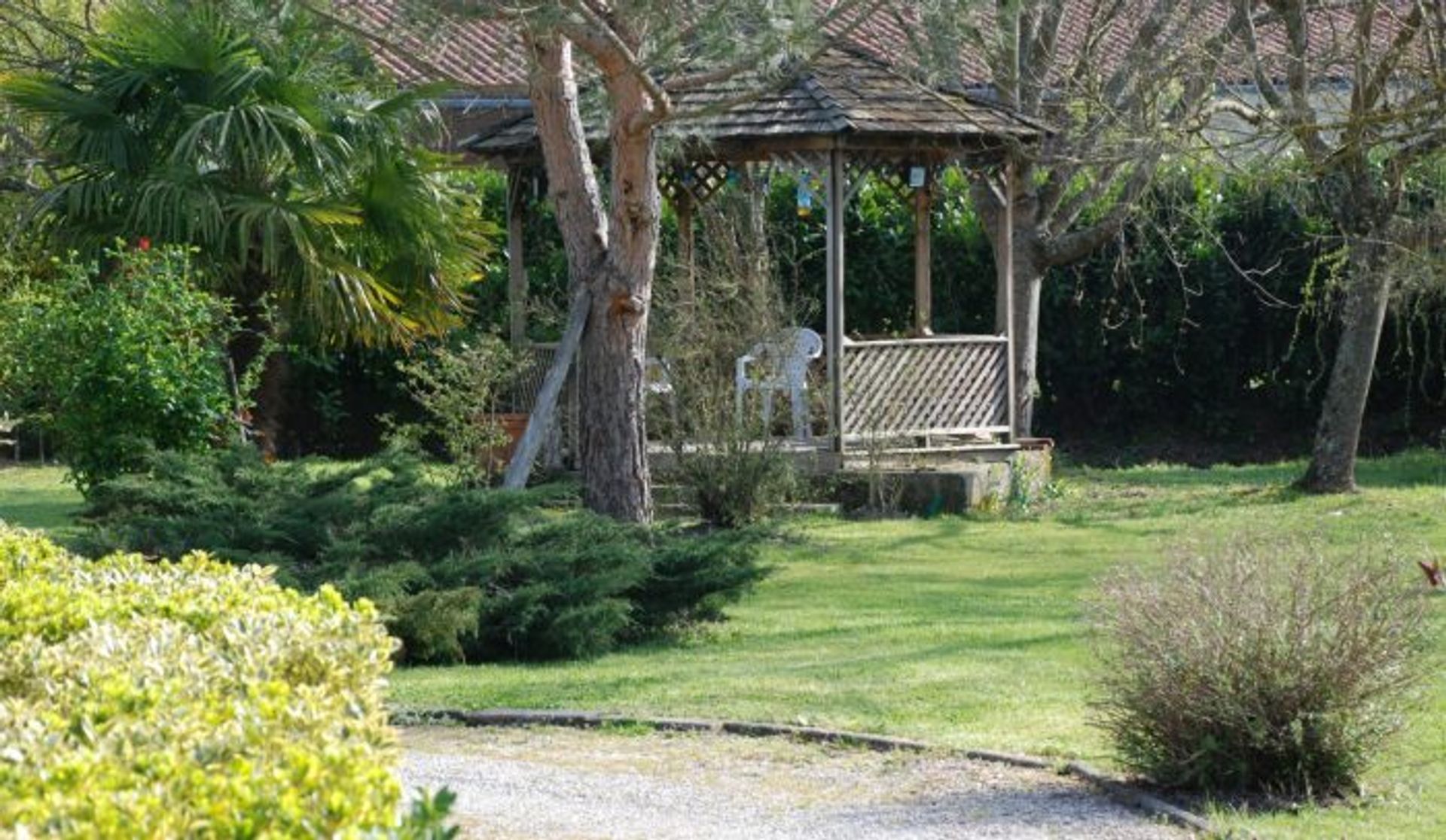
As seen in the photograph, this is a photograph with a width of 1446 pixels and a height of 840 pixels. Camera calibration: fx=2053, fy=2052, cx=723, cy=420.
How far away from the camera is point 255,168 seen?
16.0m

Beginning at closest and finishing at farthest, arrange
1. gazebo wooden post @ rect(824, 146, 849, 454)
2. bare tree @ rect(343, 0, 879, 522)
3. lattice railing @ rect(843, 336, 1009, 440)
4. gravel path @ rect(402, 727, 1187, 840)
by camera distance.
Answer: gravel path @ rect(402, 727, 1187, 840), bare tree @ rect(343, 0, 879, 522), gazebo wooden post @ rect(824, 146, 849, 454), lattice railing @ rect(843, 336, 1009, 440)

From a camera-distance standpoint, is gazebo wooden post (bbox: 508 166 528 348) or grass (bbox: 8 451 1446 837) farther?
gazebo wooden post (bbox: 508 166 528 348)

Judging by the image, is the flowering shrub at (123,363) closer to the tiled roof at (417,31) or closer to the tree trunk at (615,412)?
the tiled roof at (417,31)

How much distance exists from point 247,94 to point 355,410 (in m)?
7.01

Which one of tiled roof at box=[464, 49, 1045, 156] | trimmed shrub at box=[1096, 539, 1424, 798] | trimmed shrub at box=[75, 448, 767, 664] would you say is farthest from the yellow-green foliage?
tiled roof at box=[464, 49, 1045, 156]

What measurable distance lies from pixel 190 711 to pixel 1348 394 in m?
15.3

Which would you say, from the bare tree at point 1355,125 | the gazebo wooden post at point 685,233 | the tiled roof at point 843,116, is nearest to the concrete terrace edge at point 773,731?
the bare tree at point 1355,125

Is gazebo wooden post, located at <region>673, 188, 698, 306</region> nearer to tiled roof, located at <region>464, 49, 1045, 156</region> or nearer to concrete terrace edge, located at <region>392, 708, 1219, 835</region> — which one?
tiled roof, located at <region>464, 49, 1045, 156</region>

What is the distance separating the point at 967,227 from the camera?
885 inches

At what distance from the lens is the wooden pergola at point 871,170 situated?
17.3 m

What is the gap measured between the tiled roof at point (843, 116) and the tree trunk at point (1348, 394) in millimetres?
3123

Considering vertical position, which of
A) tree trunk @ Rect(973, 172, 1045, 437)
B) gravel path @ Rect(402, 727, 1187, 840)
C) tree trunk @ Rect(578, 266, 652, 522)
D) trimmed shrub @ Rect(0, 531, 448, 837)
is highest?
tree trunk @ Rect(973, 172, 1045, 437)

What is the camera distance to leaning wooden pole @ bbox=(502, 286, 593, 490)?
1435 cm

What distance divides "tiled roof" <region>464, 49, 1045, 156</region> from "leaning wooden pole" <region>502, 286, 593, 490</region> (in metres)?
2.51
